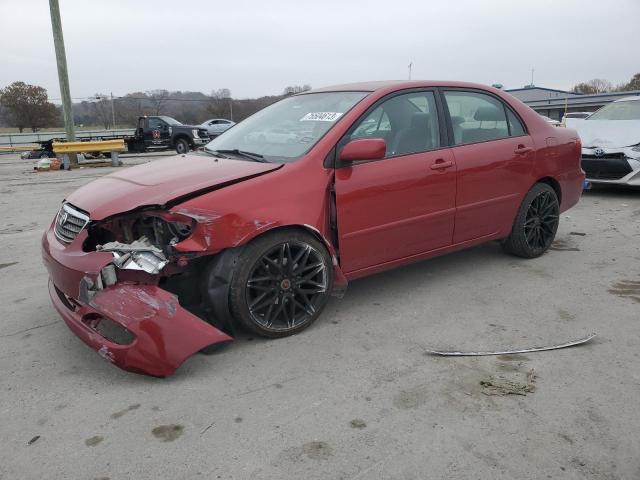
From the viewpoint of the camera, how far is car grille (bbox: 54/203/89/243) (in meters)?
3.08

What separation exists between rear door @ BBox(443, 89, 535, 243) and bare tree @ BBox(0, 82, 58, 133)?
4688 cm

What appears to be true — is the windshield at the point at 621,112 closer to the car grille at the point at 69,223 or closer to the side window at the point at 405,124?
the side window at the point at 405,124

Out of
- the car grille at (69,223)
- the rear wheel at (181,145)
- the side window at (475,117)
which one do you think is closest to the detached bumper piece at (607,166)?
the side window at (475,117)

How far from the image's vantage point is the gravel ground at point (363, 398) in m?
2.12

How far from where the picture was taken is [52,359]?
304cm

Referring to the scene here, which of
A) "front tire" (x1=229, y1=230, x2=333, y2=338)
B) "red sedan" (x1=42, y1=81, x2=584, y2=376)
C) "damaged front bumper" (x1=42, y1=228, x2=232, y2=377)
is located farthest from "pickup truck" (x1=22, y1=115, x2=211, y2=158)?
"damaged front bumper" (x1=42, y1=228, x2=232, y2=377)

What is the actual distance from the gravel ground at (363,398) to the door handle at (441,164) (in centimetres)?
97

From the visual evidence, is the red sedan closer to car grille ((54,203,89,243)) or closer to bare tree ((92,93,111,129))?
car grille ((54,203,89,243))

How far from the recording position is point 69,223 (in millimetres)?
3227

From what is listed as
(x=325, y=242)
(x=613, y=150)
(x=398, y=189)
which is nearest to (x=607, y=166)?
(x=613, y=150)

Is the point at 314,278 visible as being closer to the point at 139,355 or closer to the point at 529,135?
the point at 139,355

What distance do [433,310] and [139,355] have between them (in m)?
2.02

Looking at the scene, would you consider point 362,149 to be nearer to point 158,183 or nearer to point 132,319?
point 158,183

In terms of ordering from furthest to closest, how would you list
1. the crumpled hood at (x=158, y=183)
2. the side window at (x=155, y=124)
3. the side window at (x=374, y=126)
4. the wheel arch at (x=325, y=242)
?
the side window at (x=155, y=124)
the side window at (x=374, y=126)
the wheel arch at (x=325, y=242)
the crumpled hood at (x=158, y=183)
